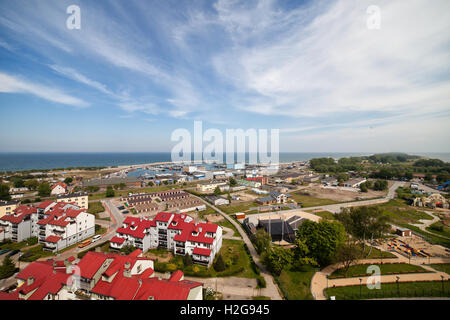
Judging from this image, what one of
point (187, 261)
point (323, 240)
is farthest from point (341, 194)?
point (187, 261)

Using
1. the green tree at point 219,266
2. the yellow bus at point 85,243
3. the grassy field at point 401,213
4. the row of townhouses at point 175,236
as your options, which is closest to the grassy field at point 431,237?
the grassy field at point 401,213

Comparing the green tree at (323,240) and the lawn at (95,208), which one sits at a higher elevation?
the green tree at (323,240)

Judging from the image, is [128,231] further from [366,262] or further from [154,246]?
[366,262]

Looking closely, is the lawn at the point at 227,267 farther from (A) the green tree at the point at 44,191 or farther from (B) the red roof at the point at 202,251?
(A) the green tree at the point at 44,191

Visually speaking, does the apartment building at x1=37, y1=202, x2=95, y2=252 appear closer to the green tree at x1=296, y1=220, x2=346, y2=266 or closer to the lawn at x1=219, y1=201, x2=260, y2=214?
the lawn at x1=219, y1=201, x2=260, y2=214

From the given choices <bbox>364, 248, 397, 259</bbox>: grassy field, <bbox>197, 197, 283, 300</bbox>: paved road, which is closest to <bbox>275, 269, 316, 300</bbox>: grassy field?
<bbox>197, 197, 283, 300</bbox>: paved road
